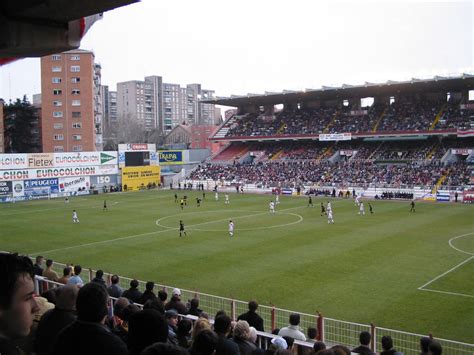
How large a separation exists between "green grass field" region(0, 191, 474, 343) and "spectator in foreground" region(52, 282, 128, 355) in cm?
1334

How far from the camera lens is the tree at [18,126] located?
276 ft

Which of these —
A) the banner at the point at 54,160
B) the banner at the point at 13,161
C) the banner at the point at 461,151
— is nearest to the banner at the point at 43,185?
the banner at the point at 54,160

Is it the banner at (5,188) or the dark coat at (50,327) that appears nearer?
the dark coat at (50,327)

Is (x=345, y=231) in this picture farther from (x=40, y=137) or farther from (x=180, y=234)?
(x=40, y=137)

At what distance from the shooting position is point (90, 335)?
3.93m

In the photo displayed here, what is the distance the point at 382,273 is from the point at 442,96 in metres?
58.1

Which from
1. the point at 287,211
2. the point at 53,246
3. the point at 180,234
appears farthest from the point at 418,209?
the point at 53,246

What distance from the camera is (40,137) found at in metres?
90.2

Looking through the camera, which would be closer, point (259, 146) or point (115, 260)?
point (115, 260)

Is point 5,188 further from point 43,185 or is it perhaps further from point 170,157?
point 170,157

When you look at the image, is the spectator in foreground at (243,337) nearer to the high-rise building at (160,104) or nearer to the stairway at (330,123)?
the stairway at (330,123)

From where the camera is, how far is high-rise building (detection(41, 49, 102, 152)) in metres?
82.4

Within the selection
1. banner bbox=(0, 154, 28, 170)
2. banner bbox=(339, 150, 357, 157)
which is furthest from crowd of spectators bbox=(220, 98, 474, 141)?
→ banner bbox=(0, 154, 28, 170)

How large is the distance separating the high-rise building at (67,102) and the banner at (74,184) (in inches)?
600
